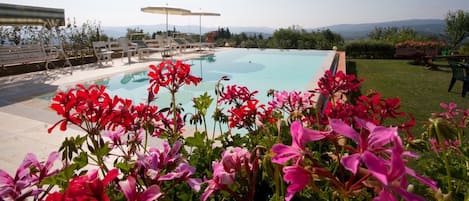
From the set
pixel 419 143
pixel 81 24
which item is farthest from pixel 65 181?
pixel 81 24

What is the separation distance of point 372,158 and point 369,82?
8451mm

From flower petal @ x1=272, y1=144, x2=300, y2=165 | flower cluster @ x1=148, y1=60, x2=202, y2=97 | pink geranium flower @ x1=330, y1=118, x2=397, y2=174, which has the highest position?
flower cluster @ x1=148, y1=60, x2=202, y2=97

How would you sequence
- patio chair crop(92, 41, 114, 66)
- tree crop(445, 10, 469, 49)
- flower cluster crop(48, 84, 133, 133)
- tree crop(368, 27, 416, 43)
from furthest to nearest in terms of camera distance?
1. tree crop(445, 10, 469, 49)
2. tree crop(368, 27, 416, 43)
3. patio chair crop(92, 41, 114, 66)
4. flower cluster crop(48, 84, 133, 133)

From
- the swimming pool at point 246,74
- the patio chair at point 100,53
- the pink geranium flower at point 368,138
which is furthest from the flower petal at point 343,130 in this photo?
the patio chair at point 100,53

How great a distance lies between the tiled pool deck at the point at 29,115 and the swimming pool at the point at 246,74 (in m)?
0.94

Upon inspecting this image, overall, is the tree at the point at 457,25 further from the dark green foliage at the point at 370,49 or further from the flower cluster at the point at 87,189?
the flower cluster at the point at 87,189

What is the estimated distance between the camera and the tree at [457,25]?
78.4 ft

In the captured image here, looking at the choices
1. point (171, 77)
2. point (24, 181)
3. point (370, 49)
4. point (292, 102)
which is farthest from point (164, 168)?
point (370, 49)

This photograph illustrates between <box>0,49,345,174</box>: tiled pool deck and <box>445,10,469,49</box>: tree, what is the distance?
26709 mm

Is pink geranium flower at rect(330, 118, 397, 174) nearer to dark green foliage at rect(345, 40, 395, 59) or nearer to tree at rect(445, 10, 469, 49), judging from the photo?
dark green foliage at rect(345, 40, 395, 59)

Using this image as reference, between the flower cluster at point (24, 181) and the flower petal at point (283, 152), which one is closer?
the flower petal at point (283, 152)

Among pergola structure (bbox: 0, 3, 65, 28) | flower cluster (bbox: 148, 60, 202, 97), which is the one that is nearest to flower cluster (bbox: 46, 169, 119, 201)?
flower cluster (bbox: 148, 60, 202, 97)

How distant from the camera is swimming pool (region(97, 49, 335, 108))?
7328 mm

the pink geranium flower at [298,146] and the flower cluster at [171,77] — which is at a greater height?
the flower cluster at [171,77]
